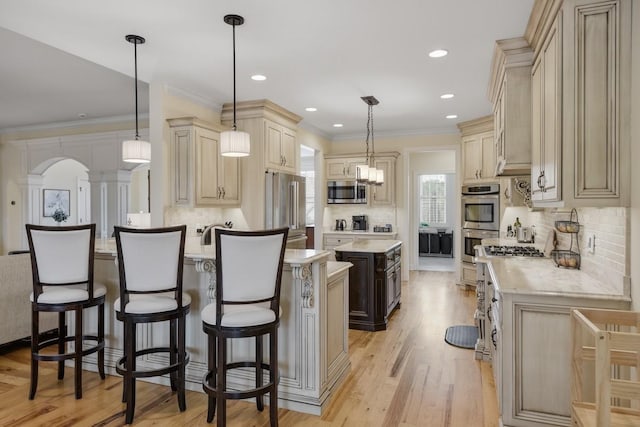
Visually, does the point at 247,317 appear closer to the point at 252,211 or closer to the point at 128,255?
the point at 128,255

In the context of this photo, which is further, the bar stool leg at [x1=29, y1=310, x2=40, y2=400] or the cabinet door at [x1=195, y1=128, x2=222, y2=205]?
the cabinet door at [x1=195, y1=128, x2=222, y2=205]

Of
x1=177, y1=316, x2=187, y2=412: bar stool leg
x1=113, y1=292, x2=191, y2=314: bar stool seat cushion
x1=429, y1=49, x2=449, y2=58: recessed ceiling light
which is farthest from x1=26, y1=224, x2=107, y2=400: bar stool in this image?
x1=429, y1=49, x2=449, y2=58: recessed ceiling light

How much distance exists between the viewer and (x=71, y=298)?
285 cm

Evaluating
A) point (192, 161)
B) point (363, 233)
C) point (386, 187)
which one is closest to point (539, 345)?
point (192, 161)

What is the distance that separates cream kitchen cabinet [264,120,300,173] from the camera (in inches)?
208

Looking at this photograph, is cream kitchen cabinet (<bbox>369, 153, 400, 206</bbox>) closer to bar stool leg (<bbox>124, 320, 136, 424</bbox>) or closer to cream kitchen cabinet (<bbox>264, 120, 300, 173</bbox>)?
cream kitchen cabinet (<bbox>264, 120, 300, 173</bbox>)

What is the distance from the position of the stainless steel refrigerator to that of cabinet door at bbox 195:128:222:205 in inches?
27.1

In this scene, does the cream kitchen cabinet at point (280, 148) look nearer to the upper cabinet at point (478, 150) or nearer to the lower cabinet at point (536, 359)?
the upper cabinet at point (478, 150)

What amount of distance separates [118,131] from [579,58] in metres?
6.24

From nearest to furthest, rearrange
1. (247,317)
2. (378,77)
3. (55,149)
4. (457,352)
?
(247,317) < (457,352) < (378,77) < (55,149)

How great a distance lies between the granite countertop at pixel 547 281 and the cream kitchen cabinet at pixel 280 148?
314 cm

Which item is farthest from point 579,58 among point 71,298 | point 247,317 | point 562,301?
point 71,298

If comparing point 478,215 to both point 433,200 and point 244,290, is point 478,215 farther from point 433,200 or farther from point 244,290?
point 244,290

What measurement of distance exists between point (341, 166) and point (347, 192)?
0.48 m
